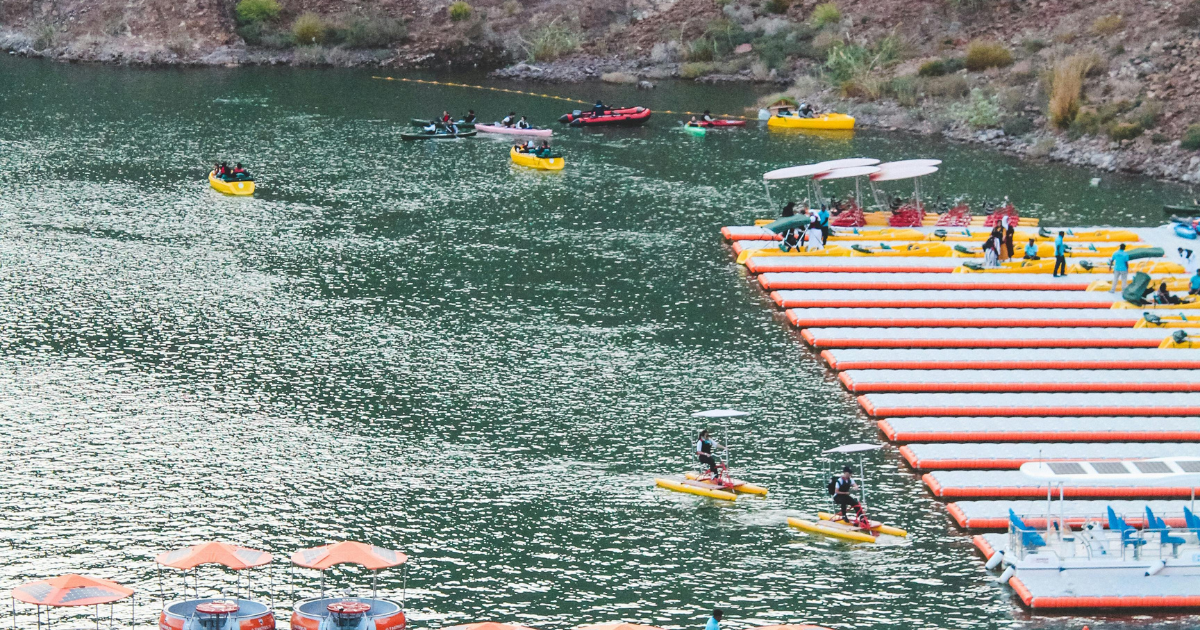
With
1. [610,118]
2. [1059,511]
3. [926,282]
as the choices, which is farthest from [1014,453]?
[610,118]

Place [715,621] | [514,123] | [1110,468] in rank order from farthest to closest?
[514,123], [1110,468], [715,621]

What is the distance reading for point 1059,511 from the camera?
3941 centimetres

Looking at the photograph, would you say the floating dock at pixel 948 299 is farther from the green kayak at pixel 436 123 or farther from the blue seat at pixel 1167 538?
the green kayak at pixel 436 123

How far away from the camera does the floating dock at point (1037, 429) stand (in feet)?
152

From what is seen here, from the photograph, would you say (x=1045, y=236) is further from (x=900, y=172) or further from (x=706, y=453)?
(x=706, y=453)

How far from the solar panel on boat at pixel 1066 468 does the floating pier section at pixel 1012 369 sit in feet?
1.97

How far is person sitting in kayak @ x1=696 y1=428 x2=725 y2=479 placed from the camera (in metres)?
42.8

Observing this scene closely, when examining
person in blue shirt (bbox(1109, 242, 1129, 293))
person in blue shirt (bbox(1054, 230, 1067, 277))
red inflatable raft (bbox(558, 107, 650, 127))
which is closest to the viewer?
person in blue shirt (bbox(1109, 242, 1129, 293))

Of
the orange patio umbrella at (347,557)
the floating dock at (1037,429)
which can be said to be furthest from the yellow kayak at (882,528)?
the orange patio umbrella at (347,557)

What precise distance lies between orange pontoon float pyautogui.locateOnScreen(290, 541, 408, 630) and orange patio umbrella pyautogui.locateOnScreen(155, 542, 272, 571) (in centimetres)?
86

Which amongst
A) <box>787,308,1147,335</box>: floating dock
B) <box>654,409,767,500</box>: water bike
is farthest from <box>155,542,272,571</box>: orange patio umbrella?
<box>787,308,1147,335</box>: floating dock

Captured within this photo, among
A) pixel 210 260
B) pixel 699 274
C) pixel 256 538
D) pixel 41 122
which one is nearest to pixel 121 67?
pixel 41 122

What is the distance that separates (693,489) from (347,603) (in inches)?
453

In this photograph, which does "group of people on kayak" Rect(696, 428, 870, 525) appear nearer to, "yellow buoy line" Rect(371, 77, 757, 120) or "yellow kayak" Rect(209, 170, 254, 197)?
"yellow kayak" Rect(209, 170, 254, 197)
